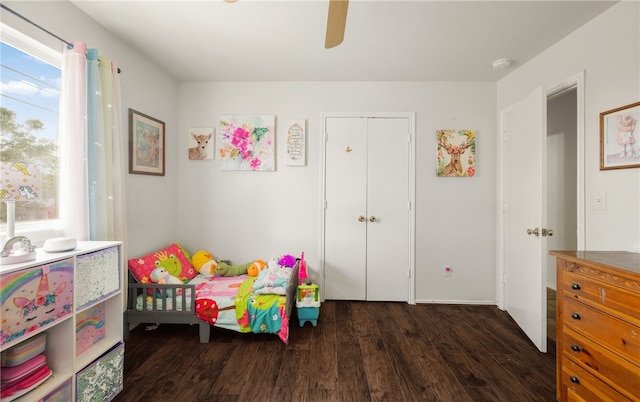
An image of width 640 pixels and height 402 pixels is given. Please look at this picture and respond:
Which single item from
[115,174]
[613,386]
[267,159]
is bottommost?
A: [613,386]

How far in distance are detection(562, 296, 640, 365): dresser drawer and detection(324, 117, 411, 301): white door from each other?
5.01ft

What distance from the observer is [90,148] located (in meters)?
1.71

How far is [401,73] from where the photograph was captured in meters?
2.68

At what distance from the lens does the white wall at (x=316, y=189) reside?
2.85 meters

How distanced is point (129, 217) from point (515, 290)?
3.65 meters

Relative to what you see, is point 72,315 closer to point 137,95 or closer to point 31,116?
point 31,116

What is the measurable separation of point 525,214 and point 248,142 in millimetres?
2839

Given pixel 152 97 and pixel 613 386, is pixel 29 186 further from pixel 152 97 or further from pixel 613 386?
pixel 613 386

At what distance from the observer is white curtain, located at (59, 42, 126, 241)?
1624 mm

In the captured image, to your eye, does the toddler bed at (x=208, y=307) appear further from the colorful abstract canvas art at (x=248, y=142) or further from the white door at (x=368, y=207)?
the colorful abstract canvas art at (x=248, y=142)

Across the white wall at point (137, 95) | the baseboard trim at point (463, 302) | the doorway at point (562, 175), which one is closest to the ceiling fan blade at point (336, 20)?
the white wall at point (137, 95)

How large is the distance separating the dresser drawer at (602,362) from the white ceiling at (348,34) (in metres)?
2.10

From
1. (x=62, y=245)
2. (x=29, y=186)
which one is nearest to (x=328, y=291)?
(x=62, y=245)

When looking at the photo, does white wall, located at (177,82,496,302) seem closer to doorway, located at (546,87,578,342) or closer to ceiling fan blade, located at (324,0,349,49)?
doorway, located at (546,87,578,342)
